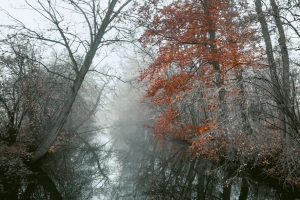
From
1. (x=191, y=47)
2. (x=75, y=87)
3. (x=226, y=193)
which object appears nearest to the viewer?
(x=226, y=193)

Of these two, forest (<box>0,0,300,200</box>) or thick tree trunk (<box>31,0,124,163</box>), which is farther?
thick tree trunk (<box>31,0,124,163</box>)

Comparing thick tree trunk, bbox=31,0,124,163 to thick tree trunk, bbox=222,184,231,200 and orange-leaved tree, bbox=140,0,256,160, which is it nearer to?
orange-leaved tree, bbox=140,0,256,160

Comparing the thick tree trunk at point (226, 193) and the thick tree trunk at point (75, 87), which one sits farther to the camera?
the thick tree trunk at point (75, 87)

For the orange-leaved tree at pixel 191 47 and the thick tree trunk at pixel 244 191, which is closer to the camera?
the thick tree trunk at pixel 244 191

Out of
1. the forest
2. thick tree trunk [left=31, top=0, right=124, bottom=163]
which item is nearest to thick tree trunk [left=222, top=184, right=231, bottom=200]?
the forest

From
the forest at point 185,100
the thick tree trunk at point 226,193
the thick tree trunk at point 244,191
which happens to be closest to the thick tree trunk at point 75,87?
the forest at point 185,100

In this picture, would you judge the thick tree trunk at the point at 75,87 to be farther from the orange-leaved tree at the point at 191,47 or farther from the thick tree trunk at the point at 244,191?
the thick tree trunk at the point at 244,191

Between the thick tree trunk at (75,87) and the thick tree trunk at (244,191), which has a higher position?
the thick tree trunk at (75,87)

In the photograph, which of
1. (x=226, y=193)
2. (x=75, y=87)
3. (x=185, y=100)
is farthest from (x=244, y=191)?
(x=75, y=87)

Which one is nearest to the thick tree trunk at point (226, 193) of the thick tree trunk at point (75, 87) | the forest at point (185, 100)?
the forest at point (185, 100)

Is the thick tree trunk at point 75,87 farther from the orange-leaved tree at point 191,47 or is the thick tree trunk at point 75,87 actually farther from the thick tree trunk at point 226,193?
the thick tree trunk at point 226,193

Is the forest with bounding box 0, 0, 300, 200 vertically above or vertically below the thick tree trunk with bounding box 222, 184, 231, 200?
above

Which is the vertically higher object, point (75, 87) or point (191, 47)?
point (191, 47)

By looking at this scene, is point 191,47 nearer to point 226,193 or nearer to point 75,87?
point 75,87
